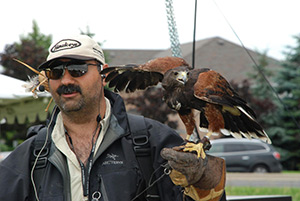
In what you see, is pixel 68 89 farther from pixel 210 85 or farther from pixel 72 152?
pixel 210 85

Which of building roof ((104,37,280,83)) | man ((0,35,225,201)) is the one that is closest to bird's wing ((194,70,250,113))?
man ((0,35,225,201))

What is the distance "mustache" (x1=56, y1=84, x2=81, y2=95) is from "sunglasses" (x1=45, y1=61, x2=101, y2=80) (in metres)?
0.06

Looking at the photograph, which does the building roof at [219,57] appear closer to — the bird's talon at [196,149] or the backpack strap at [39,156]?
the backpack strap at [39,156]

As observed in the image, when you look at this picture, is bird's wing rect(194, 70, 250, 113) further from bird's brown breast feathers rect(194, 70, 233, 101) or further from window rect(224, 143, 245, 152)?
window rect(224, 143, 245, 152)

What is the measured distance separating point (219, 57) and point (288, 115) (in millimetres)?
10564

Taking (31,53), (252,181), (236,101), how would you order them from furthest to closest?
(31,53), (252,181), (236,101)

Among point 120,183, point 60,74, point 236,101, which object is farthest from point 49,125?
point 236,101

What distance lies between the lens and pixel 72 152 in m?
2.27

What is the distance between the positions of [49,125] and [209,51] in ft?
95.9

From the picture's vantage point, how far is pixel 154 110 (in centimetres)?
1323

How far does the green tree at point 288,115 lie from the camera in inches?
826

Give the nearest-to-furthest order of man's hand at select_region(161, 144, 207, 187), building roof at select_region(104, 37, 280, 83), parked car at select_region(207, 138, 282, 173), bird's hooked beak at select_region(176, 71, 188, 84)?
man's hand at select_region(161, 144, 207, 187) → bird's hooked beak at select_region(176, 71, 188, 84) → parked car at select_region(207, 138, 282, 173) → building roof at select_region(104, 37, 280, 83)

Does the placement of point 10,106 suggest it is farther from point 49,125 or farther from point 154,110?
point 154,110

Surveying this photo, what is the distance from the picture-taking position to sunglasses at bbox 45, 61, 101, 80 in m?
2.26
